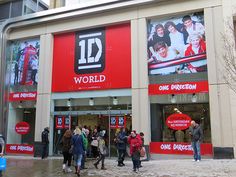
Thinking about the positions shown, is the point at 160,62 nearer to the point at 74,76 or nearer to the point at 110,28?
the point at 110,28

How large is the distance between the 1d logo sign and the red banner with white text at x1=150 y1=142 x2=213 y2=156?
18.2ft

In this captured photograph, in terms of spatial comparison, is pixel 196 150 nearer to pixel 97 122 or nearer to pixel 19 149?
pixel 97 122

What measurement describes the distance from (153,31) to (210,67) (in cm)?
392

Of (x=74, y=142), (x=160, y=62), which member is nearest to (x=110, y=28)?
(x=160, y=62)

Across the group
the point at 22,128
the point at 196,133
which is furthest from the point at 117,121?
the point at 22,128

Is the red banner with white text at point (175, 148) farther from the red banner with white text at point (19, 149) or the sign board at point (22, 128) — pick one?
the sign board at point (22, 128)

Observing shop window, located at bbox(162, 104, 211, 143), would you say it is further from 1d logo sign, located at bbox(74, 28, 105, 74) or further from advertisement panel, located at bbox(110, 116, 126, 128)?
1d logo sign, located at bbox(74, 28, 105, 74)

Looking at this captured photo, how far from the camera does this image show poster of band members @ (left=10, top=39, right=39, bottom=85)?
19594 mm

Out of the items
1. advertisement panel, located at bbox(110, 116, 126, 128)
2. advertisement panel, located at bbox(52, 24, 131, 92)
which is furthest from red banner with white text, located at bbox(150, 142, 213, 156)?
advertisement panel, located at bbox(52, 24, 131, 92)

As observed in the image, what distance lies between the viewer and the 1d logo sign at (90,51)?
58.0ft

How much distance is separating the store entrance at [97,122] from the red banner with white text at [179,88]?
1.92 meters

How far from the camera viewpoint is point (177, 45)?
16.0 m

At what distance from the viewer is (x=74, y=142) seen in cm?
1134

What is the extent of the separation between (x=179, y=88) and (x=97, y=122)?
5.21 meters
